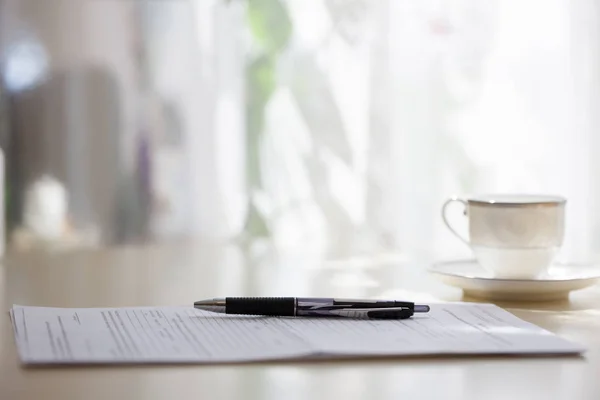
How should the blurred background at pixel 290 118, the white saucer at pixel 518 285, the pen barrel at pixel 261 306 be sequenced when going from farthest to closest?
the blurred background at pixel 290 118
the white saucer at pixel 518 285
the pen barrel at pixel 261 306

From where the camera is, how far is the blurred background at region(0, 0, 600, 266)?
1842mm

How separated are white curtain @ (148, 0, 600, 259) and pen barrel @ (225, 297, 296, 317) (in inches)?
38.0

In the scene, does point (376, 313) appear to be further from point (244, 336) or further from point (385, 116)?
point (385, 116)

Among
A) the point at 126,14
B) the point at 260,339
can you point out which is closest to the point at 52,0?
the point at 126,14

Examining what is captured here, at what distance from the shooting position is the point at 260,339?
0.81 metres

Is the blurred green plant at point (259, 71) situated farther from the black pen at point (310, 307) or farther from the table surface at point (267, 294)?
the black pen at point (310, 307)

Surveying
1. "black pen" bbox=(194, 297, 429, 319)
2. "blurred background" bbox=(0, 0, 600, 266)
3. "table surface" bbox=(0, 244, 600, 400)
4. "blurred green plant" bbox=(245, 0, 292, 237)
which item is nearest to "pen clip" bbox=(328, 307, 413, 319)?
"black pen" bbox=(194, 297, 429, 319)

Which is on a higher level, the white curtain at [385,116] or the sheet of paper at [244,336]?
the white curtain at [385,116]

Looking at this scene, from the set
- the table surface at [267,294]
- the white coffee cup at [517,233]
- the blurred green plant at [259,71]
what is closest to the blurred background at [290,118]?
the blurred green plant at [259,71]

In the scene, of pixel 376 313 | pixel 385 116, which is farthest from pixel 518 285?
pixel 385 116

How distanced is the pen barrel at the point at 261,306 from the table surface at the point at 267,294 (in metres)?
0.15

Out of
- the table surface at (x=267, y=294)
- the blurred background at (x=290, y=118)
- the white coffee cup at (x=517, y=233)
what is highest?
the blurred background at (x=290, y=118)

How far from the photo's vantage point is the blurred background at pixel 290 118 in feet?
6.04

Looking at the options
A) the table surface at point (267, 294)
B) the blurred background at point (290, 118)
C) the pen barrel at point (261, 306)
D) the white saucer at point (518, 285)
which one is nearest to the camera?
the table surface at point (267, 294)
